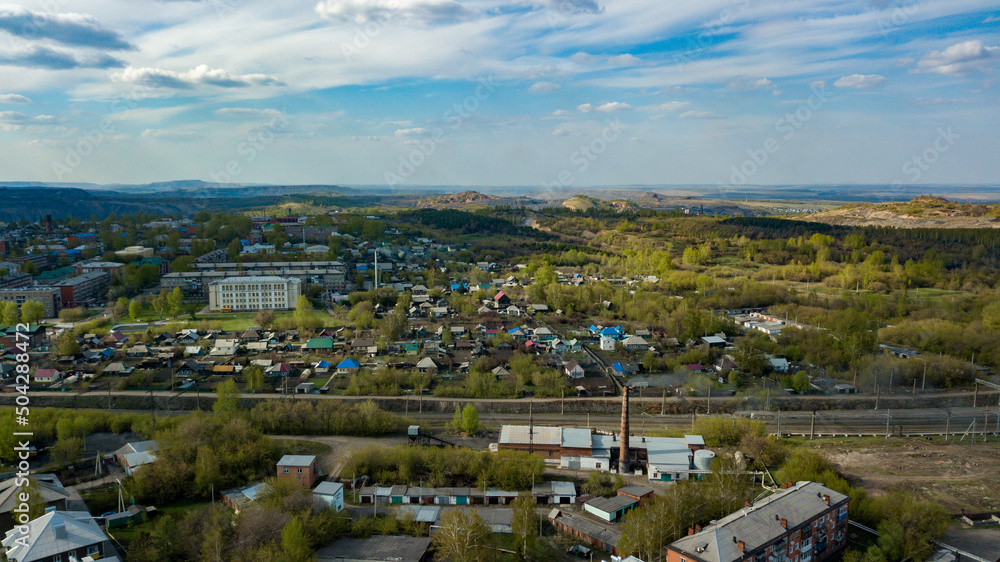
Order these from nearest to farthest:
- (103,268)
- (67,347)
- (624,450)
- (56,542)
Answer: (56,542) < (624,450) < (67,347) < (103,268)

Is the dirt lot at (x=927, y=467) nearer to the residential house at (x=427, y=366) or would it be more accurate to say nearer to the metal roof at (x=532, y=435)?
the metal roof at (x=532, y=435)

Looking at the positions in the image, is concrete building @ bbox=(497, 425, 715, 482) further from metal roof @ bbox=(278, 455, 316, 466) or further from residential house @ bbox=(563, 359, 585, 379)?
residential house @ bbox=(563, 359, 585, 379)

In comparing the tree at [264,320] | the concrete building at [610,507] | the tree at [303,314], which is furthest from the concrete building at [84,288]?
the concrete building at [610,507]

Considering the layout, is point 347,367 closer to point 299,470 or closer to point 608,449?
point 299,470

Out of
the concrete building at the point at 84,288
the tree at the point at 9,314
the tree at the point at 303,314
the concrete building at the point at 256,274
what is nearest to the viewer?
the tree at the point at 9,314

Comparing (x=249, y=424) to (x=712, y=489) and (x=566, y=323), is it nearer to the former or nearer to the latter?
(x=712, y=489)

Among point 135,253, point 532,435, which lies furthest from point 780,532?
point 135,253
